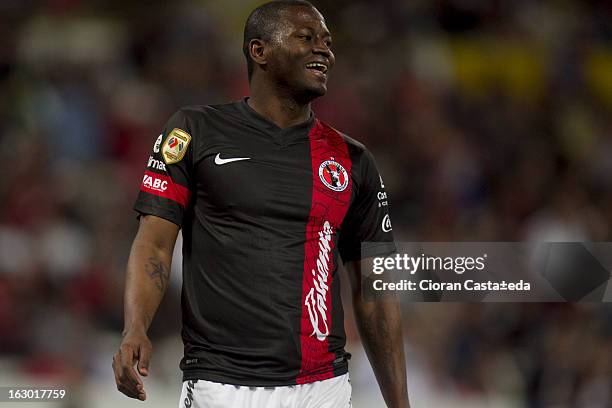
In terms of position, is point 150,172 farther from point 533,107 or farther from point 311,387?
point 533,107

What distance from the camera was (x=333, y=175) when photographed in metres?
3.16

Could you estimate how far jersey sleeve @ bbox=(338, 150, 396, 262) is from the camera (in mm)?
3277

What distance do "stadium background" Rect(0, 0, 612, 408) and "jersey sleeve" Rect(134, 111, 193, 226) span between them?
243 centimetres

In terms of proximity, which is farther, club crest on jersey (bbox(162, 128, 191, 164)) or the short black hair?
the short black hair

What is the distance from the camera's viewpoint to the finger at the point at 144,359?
99.8 inches

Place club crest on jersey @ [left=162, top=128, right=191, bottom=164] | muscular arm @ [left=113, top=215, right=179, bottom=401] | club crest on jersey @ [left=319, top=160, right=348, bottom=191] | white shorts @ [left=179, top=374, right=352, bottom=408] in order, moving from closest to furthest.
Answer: muscular arm @ [left=113, top=215, right=179, bottom=401] < white shorts @ [left=179, top=374, right=352, bottom=408] < club crest on jersey @ [left=162, top=128, right=191, bottom=164] < club crest on jersey @ [left=319, top=160, right=348, bottom=191]

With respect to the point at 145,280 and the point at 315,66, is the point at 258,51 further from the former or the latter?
the point at 145,280

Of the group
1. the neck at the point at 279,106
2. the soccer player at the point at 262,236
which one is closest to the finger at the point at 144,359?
the soccer player at the point at 262,236

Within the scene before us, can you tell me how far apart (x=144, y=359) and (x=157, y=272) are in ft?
1.26

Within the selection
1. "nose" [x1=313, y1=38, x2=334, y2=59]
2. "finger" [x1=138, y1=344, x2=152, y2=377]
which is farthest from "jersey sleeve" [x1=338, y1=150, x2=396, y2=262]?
"finger" [x1=138, y1=344, x2=152, y2=377]

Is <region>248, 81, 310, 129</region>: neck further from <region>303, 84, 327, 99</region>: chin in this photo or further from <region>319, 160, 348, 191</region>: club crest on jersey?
<region>319, 160, 348, 191</region>: club crest on jersey

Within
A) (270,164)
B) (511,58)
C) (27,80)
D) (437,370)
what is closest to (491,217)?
(437,370)

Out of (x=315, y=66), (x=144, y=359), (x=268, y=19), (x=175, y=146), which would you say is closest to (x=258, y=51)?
(x=268, y=19)

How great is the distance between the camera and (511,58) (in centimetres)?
826
